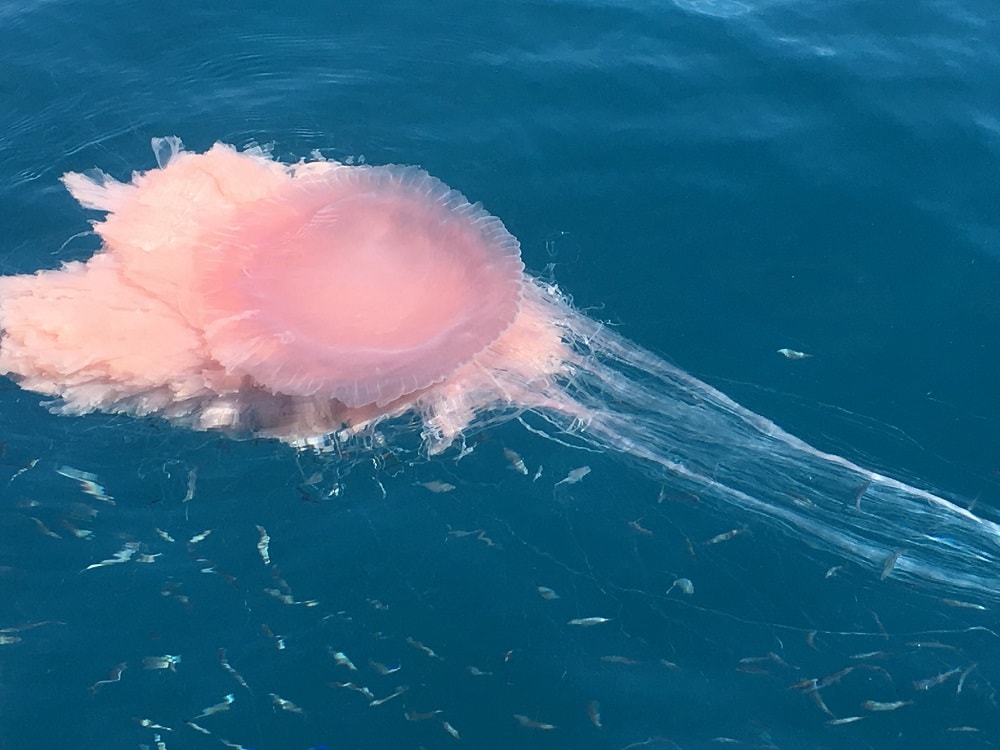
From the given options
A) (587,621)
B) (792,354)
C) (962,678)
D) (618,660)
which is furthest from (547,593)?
(792,354)

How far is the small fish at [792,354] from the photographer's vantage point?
24.1 feet

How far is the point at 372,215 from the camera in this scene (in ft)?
24.5

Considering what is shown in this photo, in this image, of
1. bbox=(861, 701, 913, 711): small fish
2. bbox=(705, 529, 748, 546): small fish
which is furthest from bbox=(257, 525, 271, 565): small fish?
bbox=(861, 701, 913, 711): small fish

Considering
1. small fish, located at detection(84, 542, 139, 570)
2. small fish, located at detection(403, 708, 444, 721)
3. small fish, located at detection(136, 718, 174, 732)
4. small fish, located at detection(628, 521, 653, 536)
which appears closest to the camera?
small fish, located at detection(136, 718, 174, 732)

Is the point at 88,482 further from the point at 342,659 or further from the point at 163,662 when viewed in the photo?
the point at 342,659

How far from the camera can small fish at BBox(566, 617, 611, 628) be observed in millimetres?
5895

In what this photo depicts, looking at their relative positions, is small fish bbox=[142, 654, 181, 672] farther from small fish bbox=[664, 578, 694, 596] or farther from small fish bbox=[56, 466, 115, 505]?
small fish bbox=[664, 578, 694, 596]

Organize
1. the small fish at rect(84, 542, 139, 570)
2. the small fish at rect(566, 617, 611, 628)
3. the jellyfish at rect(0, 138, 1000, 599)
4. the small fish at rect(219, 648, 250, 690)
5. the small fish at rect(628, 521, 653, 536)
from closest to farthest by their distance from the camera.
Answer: the small fish at rect(219, 648, 250, 690) < the small fish at rect(566, 617, 611, 628) < the small fish at rect(84, 542, 139, 570) < the small fish at rect(628, 521, 653, 536) < the jellyfish at rect(0, 138, 1000, 599)

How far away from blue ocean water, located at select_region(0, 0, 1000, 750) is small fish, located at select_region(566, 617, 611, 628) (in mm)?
46

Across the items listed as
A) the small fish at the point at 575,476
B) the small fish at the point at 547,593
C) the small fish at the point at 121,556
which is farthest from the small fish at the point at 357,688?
the small fish at the point at 575,476

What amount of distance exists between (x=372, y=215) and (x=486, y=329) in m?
1.61

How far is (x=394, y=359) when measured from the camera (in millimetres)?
6531

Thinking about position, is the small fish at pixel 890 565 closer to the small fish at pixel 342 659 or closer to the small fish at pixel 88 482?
the small fish at pixel 342 659

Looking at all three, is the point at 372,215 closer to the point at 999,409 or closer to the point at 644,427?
the point at 644,427
